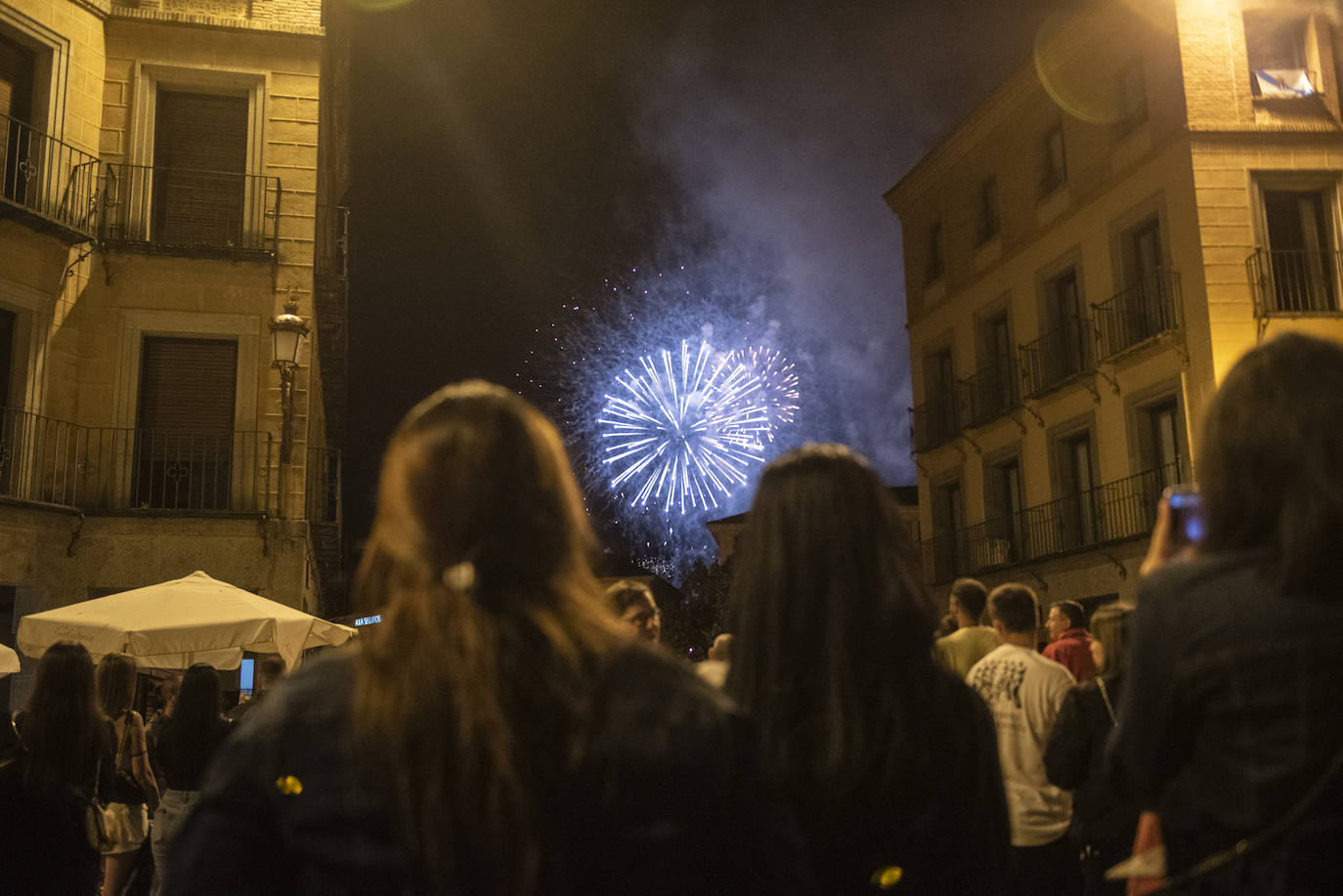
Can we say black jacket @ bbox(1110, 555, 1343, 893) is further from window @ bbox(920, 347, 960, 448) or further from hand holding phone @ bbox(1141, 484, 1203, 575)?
window @ bbox(920, 347, 960, 448)

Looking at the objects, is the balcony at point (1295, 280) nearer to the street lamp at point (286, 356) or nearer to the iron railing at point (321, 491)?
the street lamp at point (286, 356)

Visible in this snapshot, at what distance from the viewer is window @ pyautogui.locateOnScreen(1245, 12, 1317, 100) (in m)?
20.9

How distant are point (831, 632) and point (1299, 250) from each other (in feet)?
68.0

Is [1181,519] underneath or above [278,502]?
underneath

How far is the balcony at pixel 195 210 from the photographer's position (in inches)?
661

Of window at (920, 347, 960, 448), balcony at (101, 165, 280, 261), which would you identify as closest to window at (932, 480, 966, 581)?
window at (920, 347, 960, 448)

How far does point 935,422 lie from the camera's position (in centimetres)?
2884

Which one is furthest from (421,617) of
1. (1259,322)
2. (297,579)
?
(1259,322)

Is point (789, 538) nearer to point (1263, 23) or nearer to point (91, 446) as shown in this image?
point (91, 446)

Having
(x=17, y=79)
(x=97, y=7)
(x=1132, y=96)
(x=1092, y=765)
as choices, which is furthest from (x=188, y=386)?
(x=1132, y=96)

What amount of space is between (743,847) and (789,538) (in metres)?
0.90

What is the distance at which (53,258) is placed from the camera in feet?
53.2

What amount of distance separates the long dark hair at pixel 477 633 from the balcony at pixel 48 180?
16036 mm

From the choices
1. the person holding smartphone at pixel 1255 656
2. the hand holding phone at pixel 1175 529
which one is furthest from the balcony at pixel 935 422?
the person holding smartphone at pixel 1255 656
